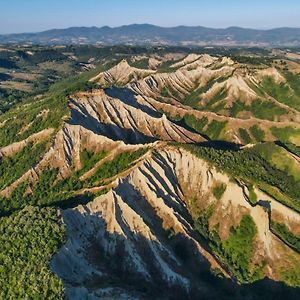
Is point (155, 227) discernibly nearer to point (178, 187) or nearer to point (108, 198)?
point (108, 198)

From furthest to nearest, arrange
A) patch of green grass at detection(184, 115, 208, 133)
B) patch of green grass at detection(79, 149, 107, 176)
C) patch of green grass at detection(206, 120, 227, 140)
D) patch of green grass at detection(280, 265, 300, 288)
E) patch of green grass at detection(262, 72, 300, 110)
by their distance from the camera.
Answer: patch of green grass at detection(262, 72, 300, 110) < patch of green grass at detection(184, 115, 208, 133) < patch of green grass at detection(206, 120, 227, 140) < patch of green grass at detection(79, 149, 107, 176) < patch of green grass at detection(280, 265, 300, 288)

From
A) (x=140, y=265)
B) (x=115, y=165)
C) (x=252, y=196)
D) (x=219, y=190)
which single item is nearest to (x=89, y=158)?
(x=115, y=165)

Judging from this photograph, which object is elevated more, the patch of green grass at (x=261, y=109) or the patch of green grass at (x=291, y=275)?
the patch of green grass at (x=291, y=275)

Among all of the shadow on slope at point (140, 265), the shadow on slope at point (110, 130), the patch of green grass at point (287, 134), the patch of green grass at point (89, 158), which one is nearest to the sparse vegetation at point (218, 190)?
the shadow on slope at point (140, 265)

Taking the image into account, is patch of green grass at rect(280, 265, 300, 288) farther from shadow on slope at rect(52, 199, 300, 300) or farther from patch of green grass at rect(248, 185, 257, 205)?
patch of green grass at rect(248, 185, 257, 205)

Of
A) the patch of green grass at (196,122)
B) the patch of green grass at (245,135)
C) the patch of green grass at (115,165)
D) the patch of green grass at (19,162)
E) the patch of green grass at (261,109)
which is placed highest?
the patch of green grass at (115,165)

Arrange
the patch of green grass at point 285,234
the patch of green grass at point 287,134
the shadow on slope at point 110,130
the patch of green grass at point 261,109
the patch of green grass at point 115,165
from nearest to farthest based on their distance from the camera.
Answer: the patch of green grass at point 285,234, the patch of green grass at point 115,165, the shadow on slope at point 110,130, the patch of green grass at point 287,134, the patch of green grass at point 261,109

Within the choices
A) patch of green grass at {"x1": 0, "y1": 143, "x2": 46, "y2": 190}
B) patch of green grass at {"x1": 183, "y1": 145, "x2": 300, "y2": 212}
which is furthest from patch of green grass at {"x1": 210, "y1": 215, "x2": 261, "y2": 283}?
patch of green grass at {"x1": 0, "y1": 143, "x2": 46, "y2": 190}

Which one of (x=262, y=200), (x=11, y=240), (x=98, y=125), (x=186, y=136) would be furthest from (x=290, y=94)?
(x=11, y=240)

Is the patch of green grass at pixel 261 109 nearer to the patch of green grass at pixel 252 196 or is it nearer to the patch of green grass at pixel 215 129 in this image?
the patch of green grass at pixel 215 129
